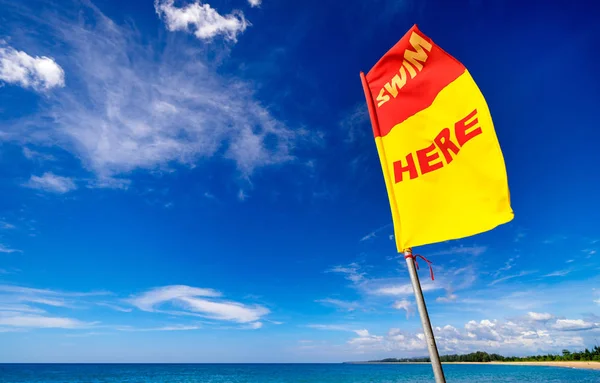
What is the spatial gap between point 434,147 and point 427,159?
171 millimetres

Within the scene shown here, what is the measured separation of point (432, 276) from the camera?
331cm

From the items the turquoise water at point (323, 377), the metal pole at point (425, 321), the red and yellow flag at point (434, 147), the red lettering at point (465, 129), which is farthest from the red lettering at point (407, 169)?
the turquoise water at point (323, 377)

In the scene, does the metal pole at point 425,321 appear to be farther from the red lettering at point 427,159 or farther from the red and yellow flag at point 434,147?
the red lettering at point 427,159

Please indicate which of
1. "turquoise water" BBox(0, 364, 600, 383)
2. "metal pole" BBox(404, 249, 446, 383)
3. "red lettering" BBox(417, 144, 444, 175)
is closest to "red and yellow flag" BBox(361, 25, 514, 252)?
"red lettering" BBox(417, 144, 444, 175)

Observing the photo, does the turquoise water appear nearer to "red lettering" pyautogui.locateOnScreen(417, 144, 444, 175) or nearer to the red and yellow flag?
the red and yellow flag

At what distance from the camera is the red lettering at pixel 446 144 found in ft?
11.0

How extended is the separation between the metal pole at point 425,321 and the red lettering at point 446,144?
1176 mm

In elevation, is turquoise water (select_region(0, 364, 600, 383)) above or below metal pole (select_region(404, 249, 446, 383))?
below

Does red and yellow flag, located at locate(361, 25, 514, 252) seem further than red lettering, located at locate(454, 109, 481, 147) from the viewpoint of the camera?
No

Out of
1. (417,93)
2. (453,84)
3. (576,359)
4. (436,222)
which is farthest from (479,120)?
(576,359)

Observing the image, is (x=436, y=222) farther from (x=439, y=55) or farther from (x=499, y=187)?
(x=439, y=55)

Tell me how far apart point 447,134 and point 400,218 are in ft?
3.72

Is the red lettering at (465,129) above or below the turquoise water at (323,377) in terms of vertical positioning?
above

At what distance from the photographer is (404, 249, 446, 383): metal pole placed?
105 inches
